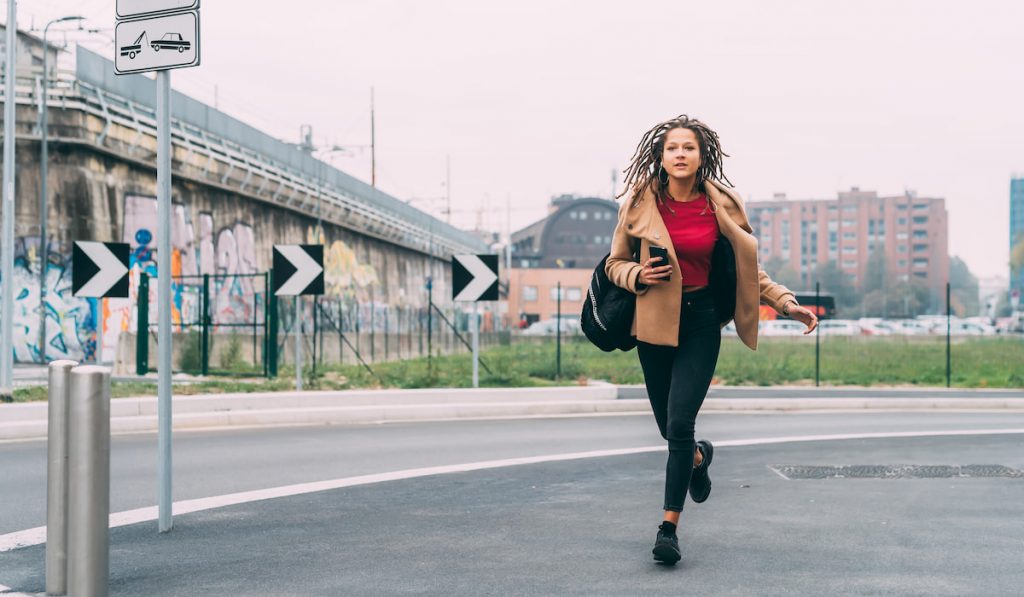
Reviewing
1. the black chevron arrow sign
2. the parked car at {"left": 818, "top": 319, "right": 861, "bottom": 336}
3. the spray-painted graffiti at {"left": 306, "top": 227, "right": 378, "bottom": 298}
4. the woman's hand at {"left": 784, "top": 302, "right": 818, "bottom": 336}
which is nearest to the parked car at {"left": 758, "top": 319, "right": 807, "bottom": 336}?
the parked car at {"left": 818, "top": 319, "right": 861, "bottom": 336}

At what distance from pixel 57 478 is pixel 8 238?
11.0 m

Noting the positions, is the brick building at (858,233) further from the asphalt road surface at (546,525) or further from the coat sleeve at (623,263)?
the coat sleeve at (623,263)

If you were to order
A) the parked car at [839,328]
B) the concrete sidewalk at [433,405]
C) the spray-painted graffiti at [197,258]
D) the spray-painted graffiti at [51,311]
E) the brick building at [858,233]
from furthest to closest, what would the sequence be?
the brick building at [858,233]
the parked car at [839,328]
the spray-painted graffiti at [197,258]
the spray-painted graffiti at [51,311]
the concrete sidewalk at [433,405]

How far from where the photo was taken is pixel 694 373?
4.98 meters

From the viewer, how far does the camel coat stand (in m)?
4.95

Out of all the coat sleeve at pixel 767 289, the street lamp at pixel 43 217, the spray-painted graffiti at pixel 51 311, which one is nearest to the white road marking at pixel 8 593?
the coat sleeve at pixel 767 289

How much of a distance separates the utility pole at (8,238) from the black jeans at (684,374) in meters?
10.3

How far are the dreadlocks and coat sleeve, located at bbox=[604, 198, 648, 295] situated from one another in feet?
0.47

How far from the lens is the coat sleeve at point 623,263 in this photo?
495 centimetres

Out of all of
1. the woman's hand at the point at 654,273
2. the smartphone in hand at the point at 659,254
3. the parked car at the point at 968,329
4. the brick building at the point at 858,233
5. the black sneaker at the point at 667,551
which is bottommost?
the parked car at the point at 968,329

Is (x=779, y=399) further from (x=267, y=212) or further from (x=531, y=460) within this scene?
Result: (x=267, y=212)

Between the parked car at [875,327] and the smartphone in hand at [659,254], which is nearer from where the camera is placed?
the smartphone in hand at [659,254]

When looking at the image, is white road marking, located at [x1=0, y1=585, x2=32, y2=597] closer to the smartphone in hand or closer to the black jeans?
the black jeans

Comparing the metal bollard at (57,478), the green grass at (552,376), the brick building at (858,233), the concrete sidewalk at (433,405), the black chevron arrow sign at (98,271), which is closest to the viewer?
the metal bollard at (57,478)
